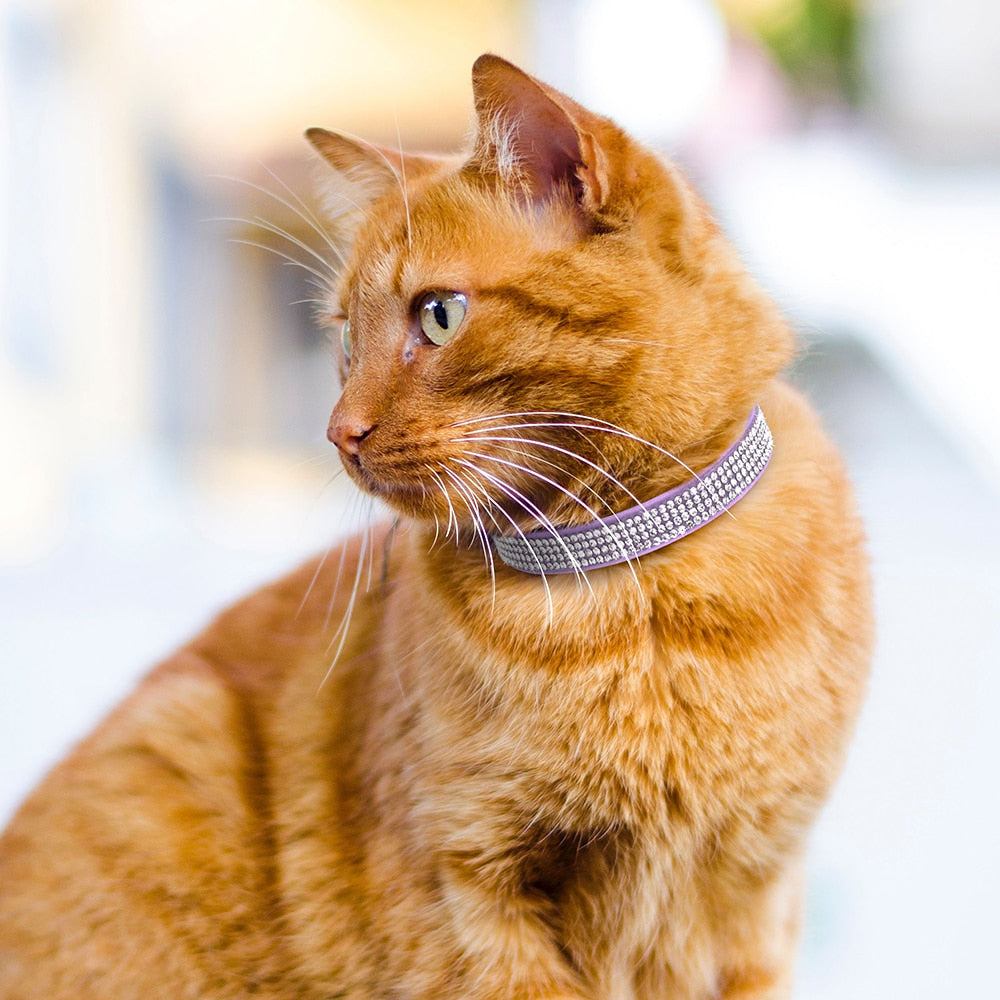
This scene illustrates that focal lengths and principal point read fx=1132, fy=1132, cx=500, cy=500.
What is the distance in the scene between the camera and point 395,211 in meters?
0.96

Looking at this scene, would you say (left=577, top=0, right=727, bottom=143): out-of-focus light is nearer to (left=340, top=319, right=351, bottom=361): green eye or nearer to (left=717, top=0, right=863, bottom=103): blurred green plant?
(left=717, top=0, right=863, bottom=103): blurred green plant

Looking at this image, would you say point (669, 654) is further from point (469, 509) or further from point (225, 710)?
point (225, 710)

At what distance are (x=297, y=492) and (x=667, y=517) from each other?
1.97 metres

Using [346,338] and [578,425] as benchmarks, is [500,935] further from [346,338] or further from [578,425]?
[346,338]

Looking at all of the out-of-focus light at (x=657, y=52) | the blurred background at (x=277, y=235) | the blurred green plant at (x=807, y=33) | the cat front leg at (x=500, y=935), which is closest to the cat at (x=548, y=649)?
the cat front leg at (x=500, y=935)

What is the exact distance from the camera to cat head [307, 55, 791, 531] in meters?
0.82

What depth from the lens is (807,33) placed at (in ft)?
7.64

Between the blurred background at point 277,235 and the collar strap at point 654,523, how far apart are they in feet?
2.95

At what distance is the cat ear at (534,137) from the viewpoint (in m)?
0.79

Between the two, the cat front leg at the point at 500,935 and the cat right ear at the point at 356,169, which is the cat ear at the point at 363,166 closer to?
the cat right ear at the point at 356,169

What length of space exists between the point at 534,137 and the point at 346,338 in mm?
250

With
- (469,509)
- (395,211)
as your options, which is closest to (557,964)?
(469,509)

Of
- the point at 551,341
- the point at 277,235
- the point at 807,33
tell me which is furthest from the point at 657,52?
the point at 551,341

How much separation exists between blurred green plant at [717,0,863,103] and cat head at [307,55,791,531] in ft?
5.42
